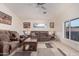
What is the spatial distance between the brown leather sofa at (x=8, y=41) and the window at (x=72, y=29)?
187cm

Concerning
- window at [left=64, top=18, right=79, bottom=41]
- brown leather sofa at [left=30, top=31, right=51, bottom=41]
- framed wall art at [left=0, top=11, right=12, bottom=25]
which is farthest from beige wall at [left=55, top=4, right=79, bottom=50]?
framed wall art at [left=0, top=11, right=12, bottom=25]

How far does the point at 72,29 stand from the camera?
4.30 metres

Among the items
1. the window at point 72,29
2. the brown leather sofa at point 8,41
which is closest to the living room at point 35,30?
the brown leather sofa at point 8,41

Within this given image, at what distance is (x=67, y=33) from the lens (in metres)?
4.27

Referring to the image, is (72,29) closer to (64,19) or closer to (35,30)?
(64,19)

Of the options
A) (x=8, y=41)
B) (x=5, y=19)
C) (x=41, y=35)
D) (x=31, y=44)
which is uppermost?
(x=5, y=19)

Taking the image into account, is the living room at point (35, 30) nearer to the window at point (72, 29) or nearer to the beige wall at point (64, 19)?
the beige wall at point (64, 19)

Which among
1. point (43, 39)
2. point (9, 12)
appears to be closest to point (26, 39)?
point (43, 39)

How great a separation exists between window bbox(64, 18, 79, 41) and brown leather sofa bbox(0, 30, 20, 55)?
6.15ft

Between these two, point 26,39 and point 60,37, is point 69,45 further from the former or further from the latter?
point 26,39

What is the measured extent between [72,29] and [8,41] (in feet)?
7.94

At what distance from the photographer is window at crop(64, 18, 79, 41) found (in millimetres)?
4041

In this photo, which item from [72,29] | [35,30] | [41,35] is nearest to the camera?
[35,30]

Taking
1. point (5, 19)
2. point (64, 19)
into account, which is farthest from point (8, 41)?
point (64, 19)
